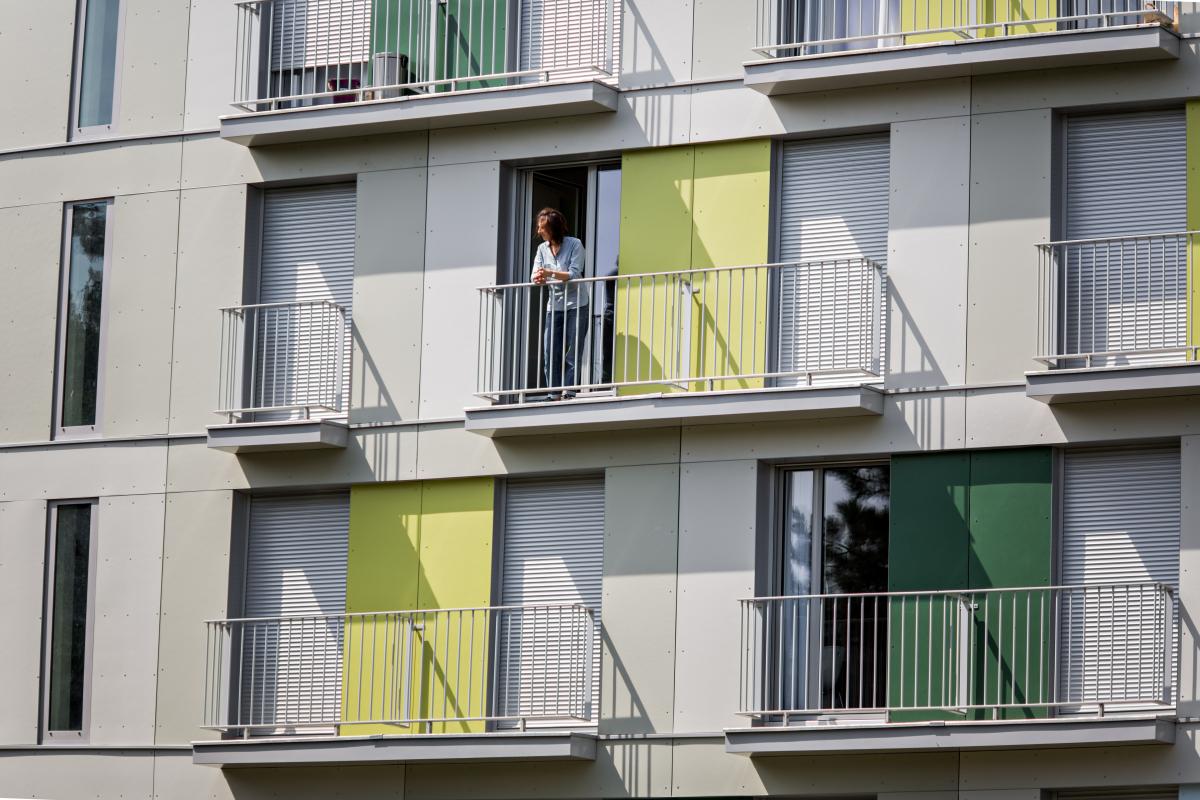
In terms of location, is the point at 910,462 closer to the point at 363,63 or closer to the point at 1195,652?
the point at 1195,652

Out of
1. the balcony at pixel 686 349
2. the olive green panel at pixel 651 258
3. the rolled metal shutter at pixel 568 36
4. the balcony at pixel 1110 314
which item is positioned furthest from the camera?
the rolled metal shutter at pixel 568 36

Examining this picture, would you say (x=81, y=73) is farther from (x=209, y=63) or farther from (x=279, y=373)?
(x=279, y=373)

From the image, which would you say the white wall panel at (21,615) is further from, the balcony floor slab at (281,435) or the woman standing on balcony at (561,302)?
the woman standing on balcony at (561,302)

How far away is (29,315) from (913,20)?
9.80m

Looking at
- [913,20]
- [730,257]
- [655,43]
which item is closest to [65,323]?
[655,43]

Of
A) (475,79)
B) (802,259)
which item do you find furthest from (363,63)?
(802,259)

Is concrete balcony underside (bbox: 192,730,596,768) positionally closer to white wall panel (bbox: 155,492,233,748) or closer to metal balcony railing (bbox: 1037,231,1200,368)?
white wall panel (bbox: 155,492,233,748)

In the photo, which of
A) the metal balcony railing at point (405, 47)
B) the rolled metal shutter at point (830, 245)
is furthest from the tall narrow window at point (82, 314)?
the rolled metal shutter at point (830, 245)

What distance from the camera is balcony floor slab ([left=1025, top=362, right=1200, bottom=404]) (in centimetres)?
2077

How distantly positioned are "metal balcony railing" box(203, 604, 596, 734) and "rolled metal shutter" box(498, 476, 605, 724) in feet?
0.06

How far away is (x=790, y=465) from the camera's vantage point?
906 inches

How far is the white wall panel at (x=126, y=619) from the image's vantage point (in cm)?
2492

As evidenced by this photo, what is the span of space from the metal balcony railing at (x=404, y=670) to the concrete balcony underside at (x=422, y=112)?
477 cm

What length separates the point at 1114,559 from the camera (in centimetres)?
2150
